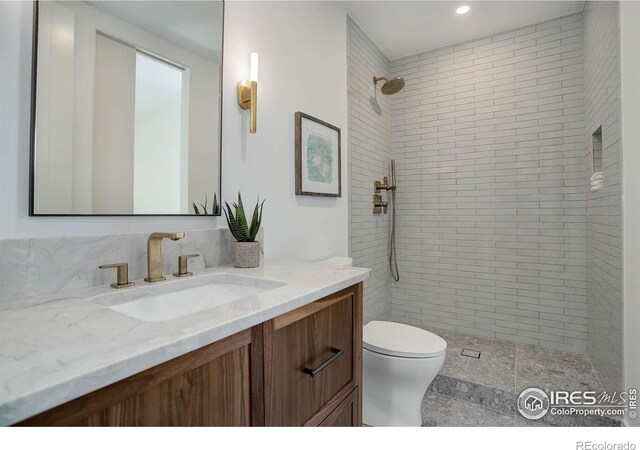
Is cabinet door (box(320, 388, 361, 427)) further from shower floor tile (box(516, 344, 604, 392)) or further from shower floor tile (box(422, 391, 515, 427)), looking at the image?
shower floor tile (box(516, 344, 604, 392))

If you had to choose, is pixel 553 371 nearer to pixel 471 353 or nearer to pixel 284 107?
pixel 471 353

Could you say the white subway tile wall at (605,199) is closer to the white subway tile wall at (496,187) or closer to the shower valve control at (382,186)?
the white subway tile wall at (496,187)

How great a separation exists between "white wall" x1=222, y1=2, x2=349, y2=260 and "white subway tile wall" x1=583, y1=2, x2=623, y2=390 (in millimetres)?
1524

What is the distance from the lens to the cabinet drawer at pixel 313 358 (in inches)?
33.1

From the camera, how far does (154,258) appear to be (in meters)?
1.08

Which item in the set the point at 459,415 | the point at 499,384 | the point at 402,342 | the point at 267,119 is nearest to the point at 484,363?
the point at 499,384

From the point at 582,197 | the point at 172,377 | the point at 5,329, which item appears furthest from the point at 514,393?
the point at 5,329

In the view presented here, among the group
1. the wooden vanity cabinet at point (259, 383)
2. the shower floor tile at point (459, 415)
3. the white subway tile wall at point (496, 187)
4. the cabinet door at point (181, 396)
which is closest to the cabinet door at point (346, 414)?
the wooden vanity cabinet at point (259, 383)

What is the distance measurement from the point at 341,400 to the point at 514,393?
139 cm

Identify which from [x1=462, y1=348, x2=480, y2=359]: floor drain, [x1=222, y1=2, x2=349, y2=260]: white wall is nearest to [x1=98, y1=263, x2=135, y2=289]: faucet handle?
[x1=222, y1=2, x2=349, y2=260]: white wall

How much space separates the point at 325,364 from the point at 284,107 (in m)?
1.39

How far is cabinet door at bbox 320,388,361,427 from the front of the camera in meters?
1.03

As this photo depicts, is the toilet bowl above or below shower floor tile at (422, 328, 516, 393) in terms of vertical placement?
above

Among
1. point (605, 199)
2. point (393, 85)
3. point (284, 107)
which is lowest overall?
point (605, 199)
